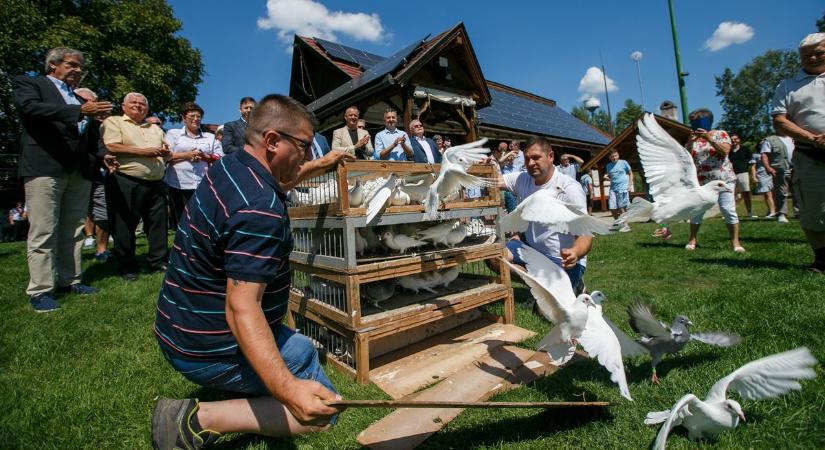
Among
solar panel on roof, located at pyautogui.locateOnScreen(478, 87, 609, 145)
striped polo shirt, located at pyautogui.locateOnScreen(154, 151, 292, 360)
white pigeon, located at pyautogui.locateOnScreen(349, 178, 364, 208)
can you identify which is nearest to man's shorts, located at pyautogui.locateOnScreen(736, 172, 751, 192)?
solar panel on roof, located at pyautogui.locateOnScreen(478, 87, 609, 145)

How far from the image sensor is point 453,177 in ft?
9.88

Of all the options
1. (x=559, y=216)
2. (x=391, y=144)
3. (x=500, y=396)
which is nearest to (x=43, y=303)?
(x=391, y=144)

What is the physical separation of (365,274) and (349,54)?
12.1m

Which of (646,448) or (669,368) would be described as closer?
(646,448)

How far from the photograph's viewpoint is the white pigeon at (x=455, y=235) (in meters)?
3.55

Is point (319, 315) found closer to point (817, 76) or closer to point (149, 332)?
point (149, 332)

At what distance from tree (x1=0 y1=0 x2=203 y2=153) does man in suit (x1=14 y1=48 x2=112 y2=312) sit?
628 inches

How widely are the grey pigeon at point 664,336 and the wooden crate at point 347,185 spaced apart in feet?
5.34

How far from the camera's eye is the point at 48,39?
621 inches

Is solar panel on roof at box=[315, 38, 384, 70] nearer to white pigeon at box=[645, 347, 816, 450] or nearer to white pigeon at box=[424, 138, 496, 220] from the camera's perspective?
white pigeon at box=[424, 138, 496, 220]

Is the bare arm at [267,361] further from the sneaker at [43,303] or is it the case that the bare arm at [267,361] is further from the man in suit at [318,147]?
the sneaker at [43,303]

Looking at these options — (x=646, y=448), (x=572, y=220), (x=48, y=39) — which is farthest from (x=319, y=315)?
(x=48, y=39)

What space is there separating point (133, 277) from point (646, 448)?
18.8 feet

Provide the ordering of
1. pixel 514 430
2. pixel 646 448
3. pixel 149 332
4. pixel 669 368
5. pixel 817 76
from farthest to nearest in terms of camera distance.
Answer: pixel 817 76 → pixel 149 332 → pixel 669 368 → pixel 514 430 → pixel 646 448
